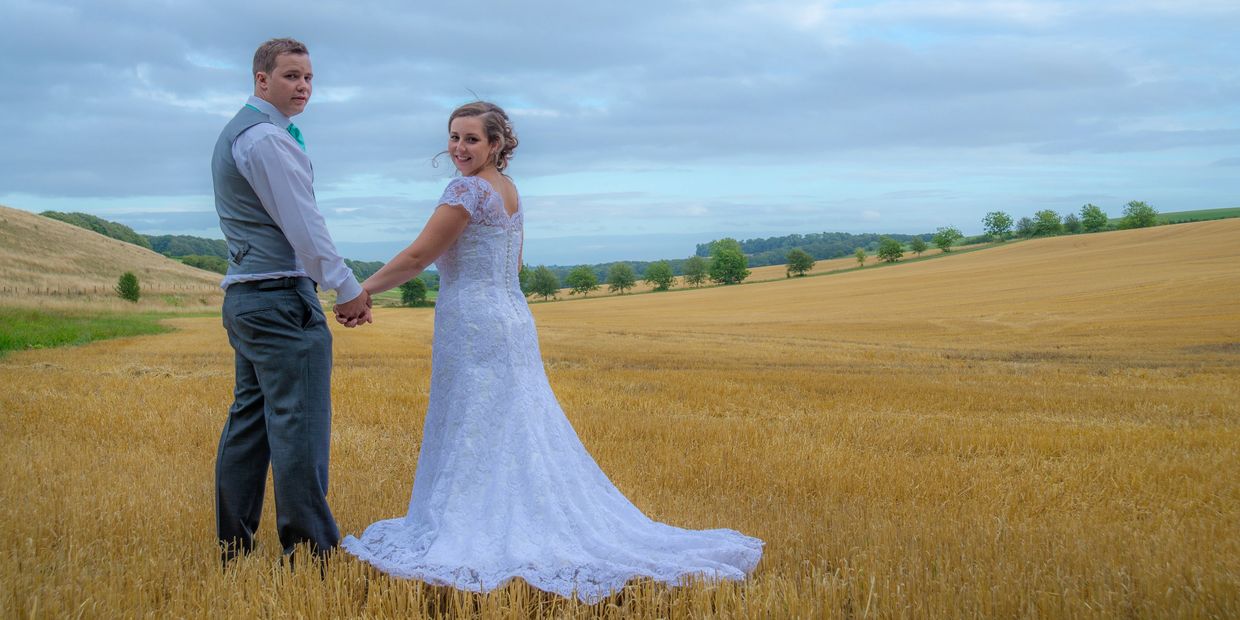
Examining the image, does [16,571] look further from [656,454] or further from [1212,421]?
[1212,421]

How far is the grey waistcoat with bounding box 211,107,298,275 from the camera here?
14.6ft

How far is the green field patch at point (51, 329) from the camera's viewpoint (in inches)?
840

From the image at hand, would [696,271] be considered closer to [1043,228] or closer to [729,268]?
[729,268]

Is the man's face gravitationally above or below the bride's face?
above

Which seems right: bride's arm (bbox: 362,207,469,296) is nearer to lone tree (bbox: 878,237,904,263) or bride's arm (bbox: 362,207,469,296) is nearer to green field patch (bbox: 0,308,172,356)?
green field patch (bbox: 0,308,172,356)

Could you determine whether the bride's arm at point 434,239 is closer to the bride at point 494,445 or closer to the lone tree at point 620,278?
the bride at point 494,445

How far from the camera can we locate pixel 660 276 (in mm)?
105750

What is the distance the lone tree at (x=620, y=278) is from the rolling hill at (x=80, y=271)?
43328 millimetres

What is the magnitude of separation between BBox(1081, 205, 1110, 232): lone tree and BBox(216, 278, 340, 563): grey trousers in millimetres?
127985

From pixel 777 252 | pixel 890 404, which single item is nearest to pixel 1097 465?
pixel 890 404

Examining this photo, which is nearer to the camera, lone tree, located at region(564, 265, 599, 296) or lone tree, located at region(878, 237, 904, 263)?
lone tree, located at region(564, 265, 599, 296)

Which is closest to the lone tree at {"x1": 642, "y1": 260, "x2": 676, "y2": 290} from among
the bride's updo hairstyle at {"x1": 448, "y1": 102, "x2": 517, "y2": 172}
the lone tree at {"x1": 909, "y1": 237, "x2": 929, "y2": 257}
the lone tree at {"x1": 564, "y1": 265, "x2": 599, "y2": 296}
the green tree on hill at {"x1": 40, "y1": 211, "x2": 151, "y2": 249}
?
the lone tree at {"x1": 564, "y1": 265, "x2": 599, "y2": 296}

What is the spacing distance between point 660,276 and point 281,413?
102 m

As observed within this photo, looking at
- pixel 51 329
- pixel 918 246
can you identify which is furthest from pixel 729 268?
pixel 51 329
